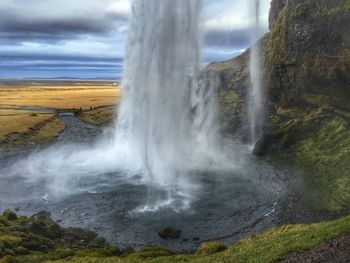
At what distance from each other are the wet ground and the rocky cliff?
7.80 m

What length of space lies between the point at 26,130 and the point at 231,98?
7442 cm

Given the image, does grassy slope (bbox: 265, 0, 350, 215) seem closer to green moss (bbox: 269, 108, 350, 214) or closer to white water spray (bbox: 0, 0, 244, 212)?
green moss (bbox: 269, 108, 350, 214)

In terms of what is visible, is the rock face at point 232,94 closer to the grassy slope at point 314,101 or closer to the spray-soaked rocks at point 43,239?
the grassy slope at point 314,101

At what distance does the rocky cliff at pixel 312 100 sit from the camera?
63156mm

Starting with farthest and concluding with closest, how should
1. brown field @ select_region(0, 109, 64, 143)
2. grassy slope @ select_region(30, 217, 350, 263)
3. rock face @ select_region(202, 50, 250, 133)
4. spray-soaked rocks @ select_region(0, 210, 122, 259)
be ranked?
rock face @ select_region(202, 50, 250, 133)
brown field @ select_region(0, 109, 64, 143)
spray-soaked rocks @ select_region(0, 210, 122, 259)
grassy slope @ select_region(30, 217, 350, 263)

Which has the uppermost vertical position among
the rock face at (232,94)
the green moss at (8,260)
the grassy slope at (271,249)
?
the rock face at (232,94)

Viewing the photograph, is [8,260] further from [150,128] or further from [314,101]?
[314,101]

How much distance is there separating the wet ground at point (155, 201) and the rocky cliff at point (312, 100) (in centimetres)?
780

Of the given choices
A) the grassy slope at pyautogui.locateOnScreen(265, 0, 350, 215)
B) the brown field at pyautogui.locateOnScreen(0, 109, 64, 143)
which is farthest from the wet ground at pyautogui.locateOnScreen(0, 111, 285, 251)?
the brown field at pyautogui.locateOnScreen(0, 109, 64, 143)

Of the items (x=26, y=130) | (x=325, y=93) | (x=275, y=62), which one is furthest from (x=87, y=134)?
(x=325, y=93)

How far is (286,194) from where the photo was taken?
59562 mm

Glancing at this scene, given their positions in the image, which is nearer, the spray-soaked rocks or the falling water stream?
the spray-soaked rocks

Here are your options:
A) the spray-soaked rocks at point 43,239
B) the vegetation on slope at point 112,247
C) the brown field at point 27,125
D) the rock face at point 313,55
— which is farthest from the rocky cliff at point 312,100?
the brown field at point 27,125

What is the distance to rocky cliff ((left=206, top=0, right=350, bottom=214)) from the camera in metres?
63.2
